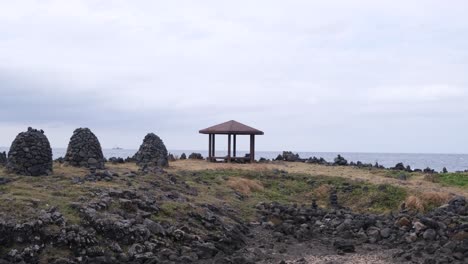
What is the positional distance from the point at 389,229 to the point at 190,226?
7089 millimetres

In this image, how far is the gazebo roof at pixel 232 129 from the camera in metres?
42.1

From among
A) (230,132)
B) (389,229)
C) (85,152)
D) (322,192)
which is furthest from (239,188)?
(230,132)

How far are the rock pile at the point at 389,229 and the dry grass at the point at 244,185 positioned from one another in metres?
3.48

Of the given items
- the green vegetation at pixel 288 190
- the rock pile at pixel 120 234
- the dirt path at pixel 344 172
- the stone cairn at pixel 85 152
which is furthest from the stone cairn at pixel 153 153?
the rock pile at pixel 120 234

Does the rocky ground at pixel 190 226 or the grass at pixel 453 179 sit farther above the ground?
the grass at pixel 453 179

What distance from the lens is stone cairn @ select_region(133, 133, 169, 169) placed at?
35594 millimetres

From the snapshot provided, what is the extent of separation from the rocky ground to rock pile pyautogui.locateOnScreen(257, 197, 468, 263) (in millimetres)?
39

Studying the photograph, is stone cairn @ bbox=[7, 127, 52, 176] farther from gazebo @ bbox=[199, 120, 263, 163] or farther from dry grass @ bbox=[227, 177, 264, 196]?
gazebo @ bbox=[199, 120, 263, 163]

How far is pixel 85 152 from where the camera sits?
95.3 feet

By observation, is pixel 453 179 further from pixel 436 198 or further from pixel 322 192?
pixel 322 192

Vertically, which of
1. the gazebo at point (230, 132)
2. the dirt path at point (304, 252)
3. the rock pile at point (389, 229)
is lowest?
the dirt path at point (304, 252)

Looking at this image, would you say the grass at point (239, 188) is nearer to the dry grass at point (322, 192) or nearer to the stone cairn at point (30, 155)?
the dry grass at point (322, 192)

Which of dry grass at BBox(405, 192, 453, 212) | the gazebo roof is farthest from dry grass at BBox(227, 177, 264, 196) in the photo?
the gazebo roof

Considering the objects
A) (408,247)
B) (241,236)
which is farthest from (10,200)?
(408,247)
